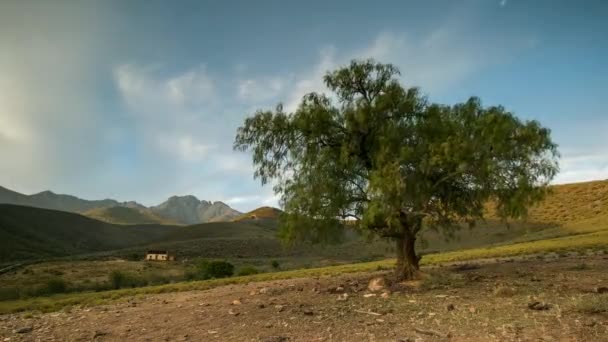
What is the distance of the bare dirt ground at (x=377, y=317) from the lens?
10.4 metres

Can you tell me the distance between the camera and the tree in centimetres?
1800

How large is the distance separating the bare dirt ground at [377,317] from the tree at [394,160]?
3.16 meters

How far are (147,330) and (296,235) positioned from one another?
9.00 meters

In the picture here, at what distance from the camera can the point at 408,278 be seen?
68.0 feet

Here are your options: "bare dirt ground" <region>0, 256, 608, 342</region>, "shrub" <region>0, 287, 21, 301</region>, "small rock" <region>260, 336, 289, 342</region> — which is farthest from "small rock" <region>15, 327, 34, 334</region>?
"shrub" <region>0, 287, 21, 301</region>

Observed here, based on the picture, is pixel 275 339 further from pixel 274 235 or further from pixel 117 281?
pixel 117 281

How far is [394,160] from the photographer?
18.7 meters

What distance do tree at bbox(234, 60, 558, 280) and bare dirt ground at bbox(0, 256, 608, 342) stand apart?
3163mm

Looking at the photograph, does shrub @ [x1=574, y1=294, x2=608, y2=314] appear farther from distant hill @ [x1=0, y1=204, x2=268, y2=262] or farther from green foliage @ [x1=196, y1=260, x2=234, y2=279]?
distant hill @ [x1=0, y1=204, x2=268, y2=262]

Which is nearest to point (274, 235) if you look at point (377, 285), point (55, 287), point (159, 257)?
point (55, 287)

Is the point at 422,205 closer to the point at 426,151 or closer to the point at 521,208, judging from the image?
the point at 426,151

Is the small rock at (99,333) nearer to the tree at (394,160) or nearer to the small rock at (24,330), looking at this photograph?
the small rock at (24,330)

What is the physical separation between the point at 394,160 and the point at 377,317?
779 cm

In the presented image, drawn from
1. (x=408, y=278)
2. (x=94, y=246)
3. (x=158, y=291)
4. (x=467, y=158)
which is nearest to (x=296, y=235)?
(x=408, y=278)
